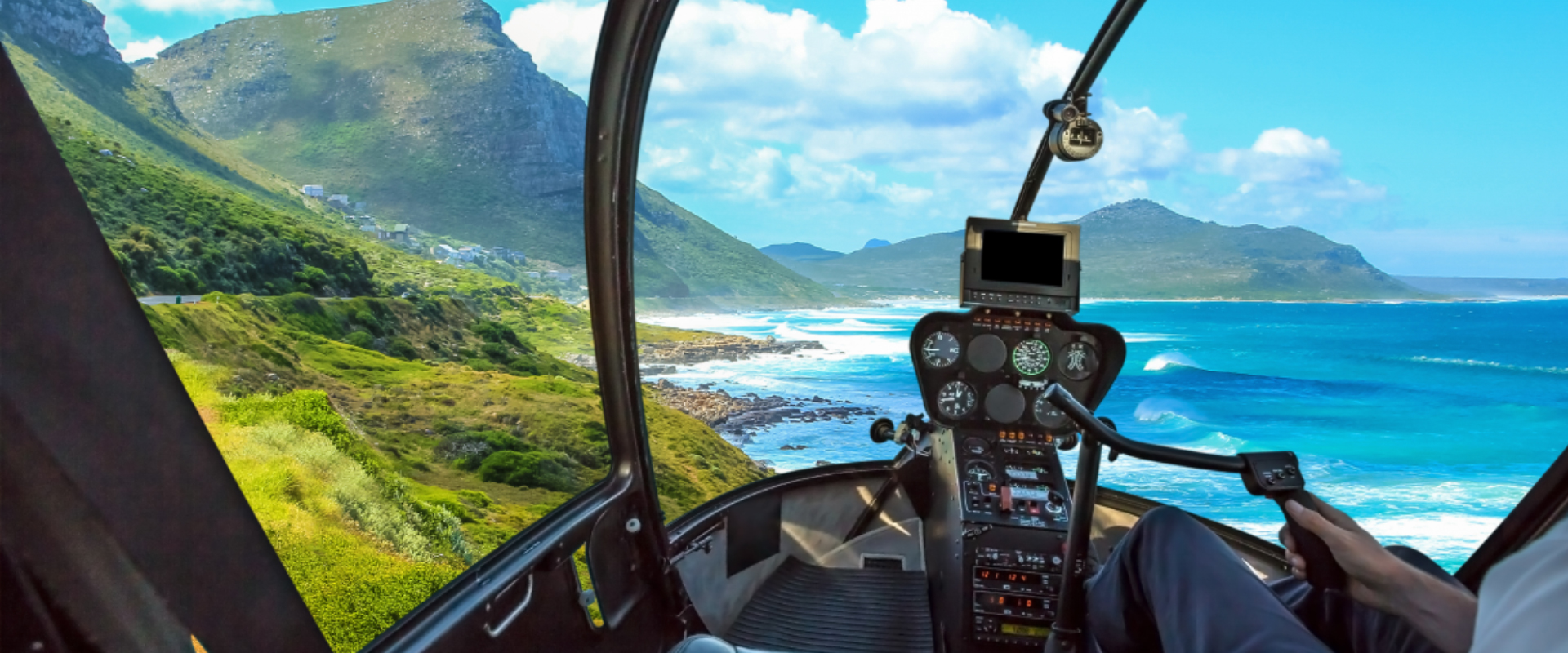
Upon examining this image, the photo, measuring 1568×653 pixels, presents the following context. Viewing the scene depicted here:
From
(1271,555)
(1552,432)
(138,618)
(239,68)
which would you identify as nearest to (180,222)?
(239,68)

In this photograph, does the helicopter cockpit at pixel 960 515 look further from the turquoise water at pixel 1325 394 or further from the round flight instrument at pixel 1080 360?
the turquoise water at pixel 1325 394

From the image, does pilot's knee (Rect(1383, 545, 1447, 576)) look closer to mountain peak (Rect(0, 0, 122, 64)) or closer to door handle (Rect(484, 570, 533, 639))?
door handle (Rect(484, 570, 533, 639))

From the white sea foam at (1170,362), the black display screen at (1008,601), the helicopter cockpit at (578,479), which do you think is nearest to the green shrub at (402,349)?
the helicopter cockpit at (578,479)

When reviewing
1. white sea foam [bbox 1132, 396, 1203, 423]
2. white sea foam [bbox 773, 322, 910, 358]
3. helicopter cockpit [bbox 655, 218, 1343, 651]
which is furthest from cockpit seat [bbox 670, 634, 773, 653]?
white sea foam [bbox 1132, 396, 1203, 423]

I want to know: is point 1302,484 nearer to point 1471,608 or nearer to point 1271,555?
point 1471,608

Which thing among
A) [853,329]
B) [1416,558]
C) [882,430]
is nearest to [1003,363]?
[882,430]

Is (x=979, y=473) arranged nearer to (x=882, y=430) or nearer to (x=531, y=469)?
(x=882, y=430)
